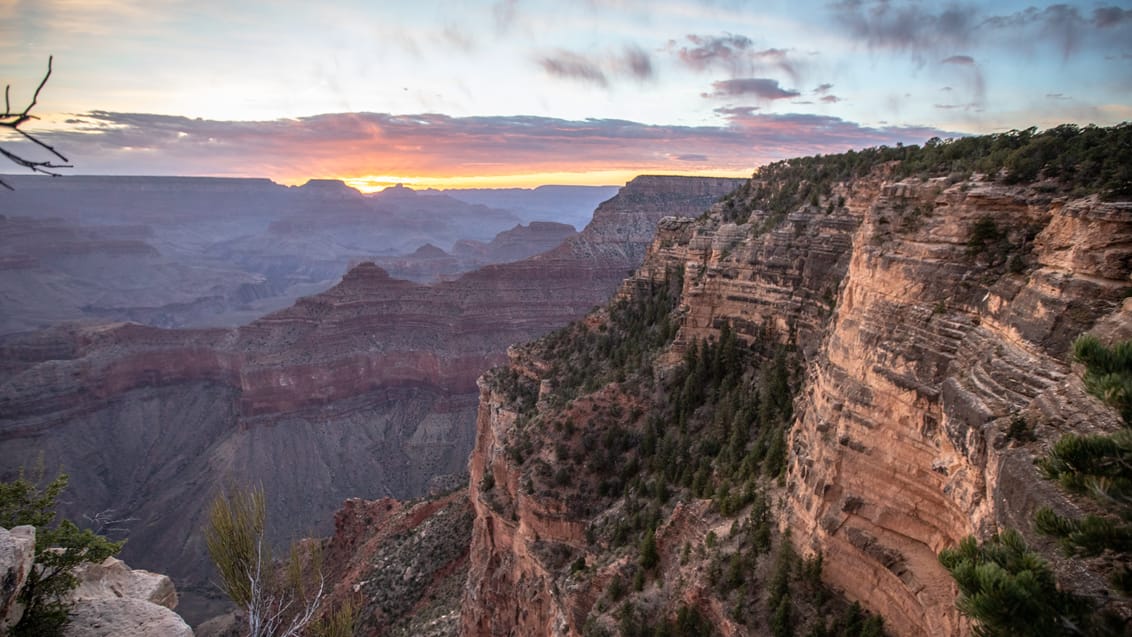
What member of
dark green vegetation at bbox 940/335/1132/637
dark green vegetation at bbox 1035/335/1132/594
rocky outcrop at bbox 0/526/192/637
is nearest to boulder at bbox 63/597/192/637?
rocky outcrop at bbox 0/526/192/637

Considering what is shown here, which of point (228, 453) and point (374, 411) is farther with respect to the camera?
point (374, 411)

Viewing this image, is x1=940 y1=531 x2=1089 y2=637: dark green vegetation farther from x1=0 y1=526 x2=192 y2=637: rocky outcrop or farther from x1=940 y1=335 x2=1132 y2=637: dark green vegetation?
x1=0 y1=526 x2=192 y2=637: rocky outcrop

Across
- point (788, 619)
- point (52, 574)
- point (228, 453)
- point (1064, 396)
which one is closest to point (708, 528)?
point (788, 619)

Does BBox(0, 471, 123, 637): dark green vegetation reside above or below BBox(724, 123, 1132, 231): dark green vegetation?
below

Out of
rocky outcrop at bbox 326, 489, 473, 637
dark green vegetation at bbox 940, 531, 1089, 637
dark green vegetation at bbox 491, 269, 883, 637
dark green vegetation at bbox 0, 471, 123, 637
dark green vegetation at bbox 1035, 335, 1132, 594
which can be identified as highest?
dark green vegetation at bbox 1035, 335, 1132, 594

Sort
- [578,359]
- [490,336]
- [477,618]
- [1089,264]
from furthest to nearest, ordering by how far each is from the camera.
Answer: [490,336]
[578,359]
[477,618]
[1089,264]

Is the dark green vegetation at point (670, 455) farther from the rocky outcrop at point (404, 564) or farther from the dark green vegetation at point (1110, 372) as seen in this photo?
the rocky outcrop at point (404, 564)

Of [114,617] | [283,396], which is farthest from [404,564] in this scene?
[283,396]

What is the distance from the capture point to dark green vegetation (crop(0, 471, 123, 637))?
29.5ft

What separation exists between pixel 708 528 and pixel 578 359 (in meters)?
17.8

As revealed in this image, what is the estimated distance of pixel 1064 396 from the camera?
7.19 metres

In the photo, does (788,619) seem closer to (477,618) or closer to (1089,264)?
(1089,264)

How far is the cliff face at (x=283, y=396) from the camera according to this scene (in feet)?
224

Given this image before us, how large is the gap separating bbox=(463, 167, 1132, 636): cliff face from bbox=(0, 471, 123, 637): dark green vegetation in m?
12.2
